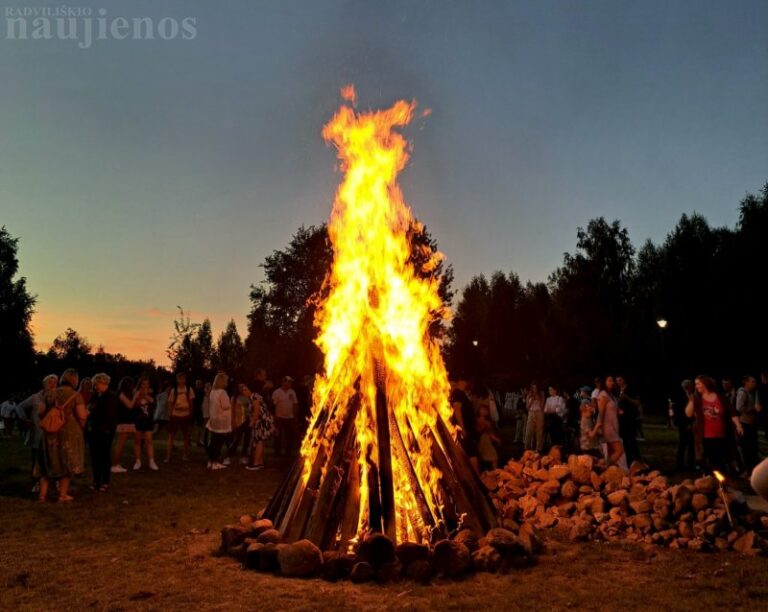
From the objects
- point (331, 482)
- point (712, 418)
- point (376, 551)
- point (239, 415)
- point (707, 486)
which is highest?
point (239, 415)

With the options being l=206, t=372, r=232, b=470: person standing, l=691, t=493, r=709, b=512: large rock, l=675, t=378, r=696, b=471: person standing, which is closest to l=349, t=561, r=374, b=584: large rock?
l=691, t=493, r=709, b=512: large rock

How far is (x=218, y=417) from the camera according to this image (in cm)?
1386

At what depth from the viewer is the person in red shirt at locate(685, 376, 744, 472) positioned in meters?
11.1

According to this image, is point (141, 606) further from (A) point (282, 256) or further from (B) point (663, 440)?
(A) point (282, 256)

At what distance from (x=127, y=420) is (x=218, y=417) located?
6.56 ft

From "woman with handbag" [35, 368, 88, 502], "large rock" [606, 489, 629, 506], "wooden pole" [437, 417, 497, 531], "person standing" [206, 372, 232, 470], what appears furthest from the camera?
"person standing" [206, 372, 232, 470]

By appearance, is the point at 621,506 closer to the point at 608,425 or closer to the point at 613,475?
the point at 613,475

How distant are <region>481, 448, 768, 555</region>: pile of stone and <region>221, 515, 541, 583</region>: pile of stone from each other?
1.40 metres

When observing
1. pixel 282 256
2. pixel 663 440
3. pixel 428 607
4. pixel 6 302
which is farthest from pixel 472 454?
pixel 6 302

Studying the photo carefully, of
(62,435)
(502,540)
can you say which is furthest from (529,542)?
(62,435)

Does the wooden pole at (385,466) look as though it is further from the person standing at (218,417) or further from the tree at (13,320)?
the tree at (13,320)

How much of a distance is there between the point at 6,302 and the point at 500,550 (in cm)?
5545

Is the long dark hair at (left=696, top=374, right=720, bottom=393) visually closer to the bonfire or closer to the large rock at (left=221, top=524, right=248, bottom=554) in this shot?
the bonfire

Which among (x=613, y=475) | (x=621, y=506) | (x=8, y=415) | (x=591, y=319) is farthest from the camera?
(x=591, y=319)
